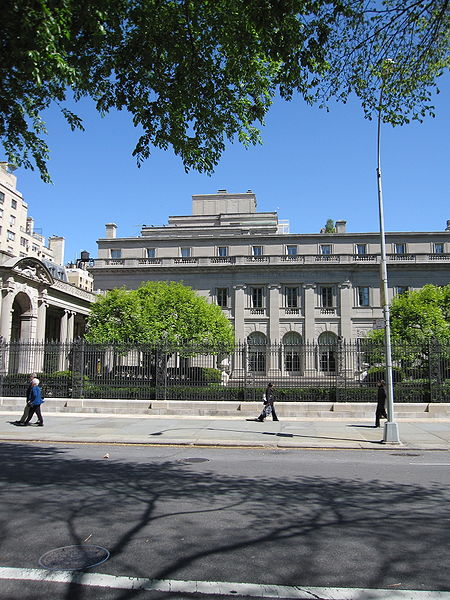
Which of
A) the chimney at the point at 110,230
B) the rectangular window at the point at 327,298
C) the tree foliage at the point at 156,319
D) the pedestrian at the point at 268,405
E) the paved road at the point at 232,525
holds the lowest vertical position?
the paved road at the point at 232,525

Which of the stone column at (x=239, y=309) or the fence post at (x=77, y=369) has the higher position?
the stone column at (x=239, y=309)

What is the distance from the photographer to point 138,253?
2215 inches

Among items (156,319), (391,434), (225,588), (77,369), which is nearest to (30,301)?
(156,319)

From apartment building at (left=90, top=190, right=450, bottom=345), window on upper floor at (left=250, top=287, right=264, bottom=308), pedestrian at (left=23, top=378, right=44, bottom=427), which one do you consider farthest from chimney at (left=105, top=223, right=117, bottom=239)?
pedestrian at (left=23, top=378, right=44, bottom=427)

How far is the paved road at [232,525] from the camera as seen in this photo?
4438 mm

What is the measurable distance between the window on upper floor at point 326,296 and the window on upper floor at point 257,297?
618 centimetres

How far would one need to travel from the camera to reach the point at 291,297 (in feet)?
168

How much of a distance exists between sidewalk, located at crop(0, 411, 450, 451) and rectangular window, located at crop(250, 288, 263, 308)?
3204 centimetres

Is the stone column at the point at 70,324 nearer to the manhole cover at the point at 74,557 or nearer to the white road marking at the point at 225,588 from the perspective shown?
the manhole cover at the point at 74,557

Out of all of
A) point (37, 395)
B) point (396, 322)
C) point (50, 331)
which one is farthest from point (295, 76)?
point (50, 331)

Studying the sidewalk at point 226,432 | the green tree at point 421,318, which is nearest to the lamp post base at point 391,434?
the sidewalk at point 226,432

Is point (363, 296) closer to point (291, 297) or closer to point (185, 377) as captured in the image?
point (291, 297)

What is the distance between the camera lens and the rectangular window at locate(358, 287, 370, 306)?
50.2m

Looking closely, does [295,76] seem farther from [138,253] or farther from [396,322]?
[138,253]
